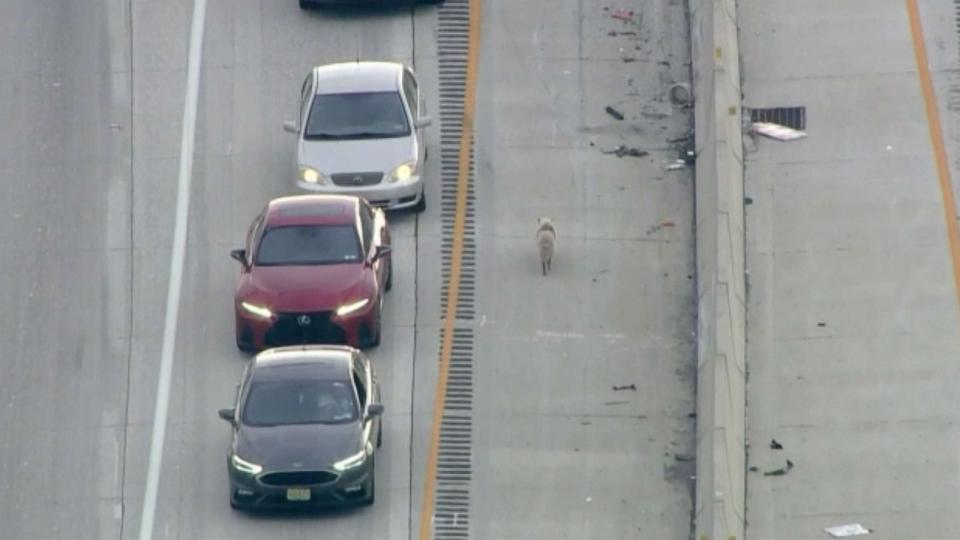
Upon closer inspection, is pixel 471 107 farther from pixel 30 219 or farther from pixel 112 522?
pixel 112 522

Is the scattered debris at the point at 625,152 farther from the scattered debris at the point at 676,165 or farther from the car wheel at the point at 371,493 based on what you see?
the car wheel at the point at 371,493

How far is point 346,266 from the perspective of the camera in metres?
36.8

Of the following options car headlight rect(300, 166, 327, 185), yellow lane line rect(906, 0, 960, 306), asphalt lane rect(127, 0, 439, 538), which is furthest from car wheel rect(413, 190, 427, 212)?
yellow lane line rect(906, 0, 960, 306)

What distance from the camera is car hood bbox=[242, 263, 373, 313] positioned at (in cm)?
3631

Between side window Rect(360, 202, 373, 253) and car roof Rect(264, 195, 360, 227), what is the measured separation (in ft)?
0.34

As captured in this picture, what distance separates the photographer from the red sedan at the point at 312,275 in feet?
119

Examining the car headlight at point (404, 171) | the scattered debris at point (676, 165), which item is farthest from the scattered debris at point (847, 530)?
the car headlight at point (404, 171)

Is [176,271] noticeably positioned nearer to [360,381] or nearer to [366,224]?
[366,224]

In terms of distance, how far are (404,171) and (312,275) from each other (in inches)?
116

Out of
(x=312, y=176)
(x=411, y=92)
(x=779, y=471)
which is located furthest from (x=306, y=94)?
(x=779, y=471)

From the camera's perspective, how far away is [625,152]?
133 ft

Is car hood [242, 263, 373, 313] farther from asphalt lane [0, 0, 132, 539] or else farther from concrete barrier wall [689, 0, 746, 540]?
concrete barrier wall [689, 0, 746, 540]

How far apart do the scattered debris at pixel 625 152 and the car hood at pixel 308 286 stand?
16.4 ft

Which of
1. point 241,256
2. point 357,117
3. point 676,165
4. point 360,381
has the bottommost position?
point 360,381
